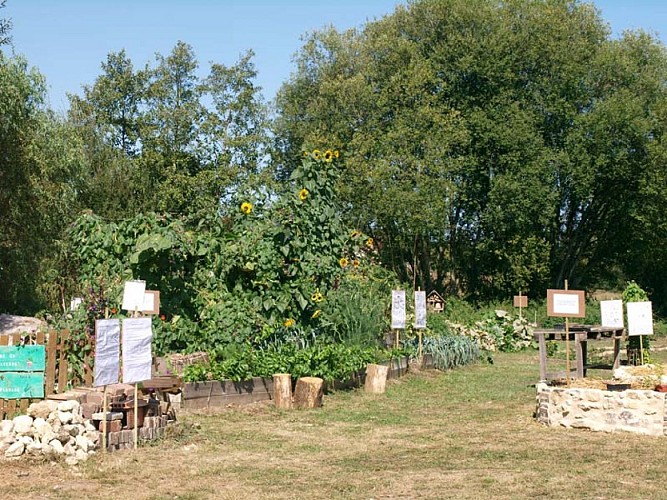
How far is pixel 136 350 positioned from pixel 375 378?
585 cm

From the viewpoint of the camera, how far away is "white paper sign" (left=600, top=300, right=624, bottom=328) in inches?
602

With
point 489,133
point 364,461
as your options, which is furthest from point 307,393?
point 489,133

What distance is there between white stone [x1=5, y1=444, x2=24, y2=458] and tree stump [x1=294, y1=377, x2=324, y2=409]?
4.88 metres

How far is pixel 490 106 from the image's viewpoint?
3478 cm

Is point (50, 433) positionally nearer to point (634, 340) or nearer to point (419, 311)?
point (419, 311)

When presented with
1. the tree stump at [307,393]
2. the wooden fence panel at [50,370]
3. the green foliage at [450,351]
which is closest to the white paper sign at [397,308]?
the green foliage at [450,351]

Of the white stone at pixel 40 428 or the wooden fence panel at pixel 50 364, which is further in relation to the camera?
the wooden fence panel at pixel 50 364

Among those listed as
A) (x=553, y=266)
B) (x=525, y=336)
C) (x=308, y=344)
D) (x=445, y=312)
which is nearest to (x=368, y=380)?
(x=308, y=344)

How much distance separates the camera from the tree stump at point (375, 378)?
14.1 metres

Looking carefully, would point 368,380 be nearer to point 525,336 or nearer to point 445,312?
point 525,336

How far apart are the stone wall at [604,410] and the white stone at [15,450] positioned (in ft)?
21.4

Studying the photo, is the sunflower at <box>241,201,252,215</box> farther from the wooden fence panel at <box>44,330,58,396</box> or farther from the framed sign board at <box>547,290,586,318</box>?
the wooden fence panel at <box>44,330,58,396</box>

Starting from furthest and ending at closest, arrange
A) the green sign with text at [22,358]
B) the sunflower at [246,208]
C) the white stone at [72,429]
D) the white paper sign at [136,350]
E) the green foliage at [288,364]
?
1. the sunflower at [246,208]
2. the green foliage at [288,364]
3. the green sign with text at [22,358]
4. the white paper sign at [136,350]
5. the white stone at [72,429]

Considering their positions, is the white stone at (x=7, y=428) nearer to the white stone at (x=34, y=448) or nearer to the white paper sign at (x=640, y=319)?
the white stone at (x=34, y=448)
